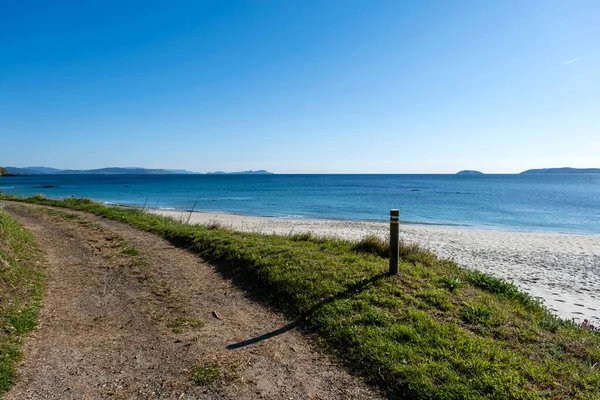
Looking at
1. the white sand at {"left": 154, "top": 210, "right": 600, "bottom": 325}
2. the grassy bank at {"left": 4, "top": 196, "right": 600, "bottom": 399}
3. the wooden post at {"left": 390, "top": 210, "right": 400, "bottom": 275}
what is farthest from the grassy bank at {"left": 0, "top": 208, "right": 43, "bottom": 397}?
the white sand at {"left": 154, "top": 210, "right": 600, "bottom": 325}

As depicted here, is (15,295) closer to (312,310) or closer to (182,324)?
(182,324)

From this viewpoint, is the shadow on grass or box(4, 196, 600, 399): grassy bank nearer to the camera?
box(4, 196, 600, 399): grassy bank

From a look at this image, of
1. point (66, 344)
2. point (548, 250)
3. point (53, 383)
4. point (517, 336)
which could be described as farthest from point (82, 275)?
point (548, 250)

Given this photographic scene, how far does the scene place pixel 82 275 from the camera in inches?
316

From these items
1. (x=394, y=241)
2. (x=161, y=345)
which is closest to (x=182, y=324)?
(x=161, y=345)

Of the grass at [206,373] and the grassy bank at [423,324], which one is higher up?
the grassy bank at [423,324]

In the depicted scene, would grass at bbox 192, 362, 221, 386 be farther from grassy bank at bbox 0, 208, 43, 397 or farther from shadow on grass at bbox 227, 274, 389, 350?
grassy bank at bbox 0, 208, 43, 397

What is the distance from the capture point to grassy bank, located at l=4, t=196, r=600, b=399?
402cm

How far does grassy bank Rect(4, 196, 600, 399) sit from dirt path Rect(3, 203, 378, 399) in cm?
47

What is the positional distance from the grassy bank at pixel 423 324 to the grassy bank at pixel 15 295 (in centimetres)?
369

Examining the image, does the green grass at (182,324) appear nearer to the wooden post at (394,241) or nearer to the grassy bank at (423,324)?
the grassy bank at (423,324)

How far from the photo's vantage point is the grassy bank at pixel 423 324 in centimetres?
Result: 402

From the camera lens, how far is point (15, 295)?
6.12m

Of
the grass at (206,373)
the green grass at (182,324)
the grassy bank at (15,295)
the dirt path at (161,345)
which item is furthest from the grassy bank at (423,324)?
the grassy bank at (15,295)
